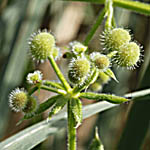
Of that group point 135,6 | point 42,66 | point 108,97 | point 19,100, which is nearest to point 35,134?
point 19,100

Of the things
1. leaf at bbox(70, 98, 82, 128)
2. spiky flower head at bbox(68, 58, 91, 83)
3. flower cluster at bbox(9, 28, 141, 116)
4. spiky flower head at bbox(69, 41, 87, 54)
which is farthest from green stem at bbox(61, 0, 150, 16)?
leaf at bbox(70, 98, 82, 128)

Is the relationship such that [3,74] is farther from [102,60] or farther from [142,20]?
[102,60]

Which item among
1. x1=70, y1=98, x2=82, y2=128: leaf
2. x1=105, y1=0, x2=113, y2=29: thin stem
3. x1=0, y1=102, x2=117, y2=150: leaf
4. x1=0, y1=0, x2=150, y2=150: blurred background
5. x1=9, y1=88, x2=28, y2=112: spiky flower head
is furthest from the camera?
x1=0, y1=0, x2=150, y2=150: blurred background

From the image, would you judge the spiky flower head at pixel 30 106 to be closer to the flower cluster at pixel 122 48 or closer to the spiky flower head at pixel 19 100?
the spiky flower head at pixel 19 100


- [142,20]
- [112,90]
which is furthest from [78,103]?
[142,20]

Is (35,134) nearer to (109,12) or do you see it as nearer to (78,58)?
(78,58)

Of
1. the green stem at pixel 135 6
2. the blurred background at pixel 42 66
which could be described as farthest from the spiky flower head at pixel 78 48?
the blurred background at pixel 42 66

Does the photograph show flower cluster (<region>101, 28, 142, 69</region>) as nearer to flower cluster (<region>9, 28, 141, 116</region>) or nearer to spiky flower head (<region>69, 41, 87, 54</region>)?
flower cluster (<region>9, 28, 141, 116</region>)

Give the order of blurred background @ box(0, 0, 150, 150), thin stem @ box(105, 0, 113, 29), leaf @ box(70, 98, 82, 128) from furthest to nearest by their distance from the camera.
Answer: blurred background @ box(0, 0, 150, 150)
thin stem @ box(105, 0, 113, 29)
leaf @ box(70, 98, 82, 128)
